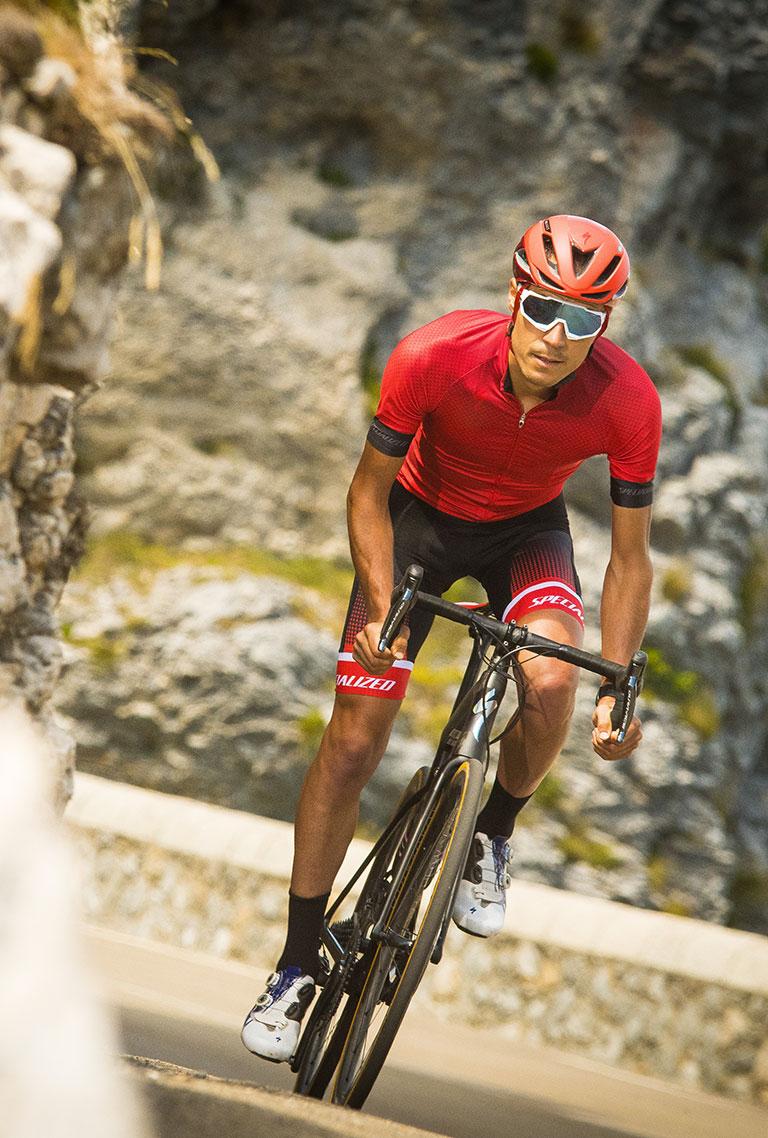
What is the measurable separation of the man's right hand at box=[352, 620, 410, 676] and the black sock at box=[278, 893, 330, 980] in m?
0.83

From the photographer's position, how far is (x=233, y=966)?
24.7 ft

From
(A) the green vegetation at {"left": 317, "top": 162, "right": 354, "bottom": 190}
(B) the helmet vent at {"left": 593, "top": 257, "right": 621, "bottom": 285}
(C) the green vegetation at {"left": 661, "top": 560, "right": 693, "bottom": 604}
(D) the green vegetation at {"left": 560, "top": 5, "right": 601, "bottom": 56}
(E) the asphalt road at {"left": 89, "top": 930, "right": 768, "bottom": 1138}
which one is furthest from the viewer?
(A) the green vegetation at {"left": 317, "top": 162, "right": 354, "bottom": 190}

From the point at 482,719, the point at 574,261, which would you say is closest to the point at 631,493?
the point at 574,261

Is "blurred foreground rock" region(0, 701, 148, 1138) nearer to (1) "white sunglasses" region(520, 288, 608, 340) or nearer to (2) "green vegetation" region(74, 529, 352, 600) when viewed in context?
(1) "white sunglasses" region(520, 288, 608, 340)

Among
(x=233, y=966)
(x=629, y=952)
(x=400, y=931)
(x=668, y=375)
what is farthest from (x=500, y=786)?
(x=668, y=375)

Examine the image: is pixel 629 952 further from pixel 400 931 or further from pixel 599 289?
pixel 599 289

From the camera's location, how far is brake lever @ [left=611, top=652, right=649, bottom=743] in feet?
12.0

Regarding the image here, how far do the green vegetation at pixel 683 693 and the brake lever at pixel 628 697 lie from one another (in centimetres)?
1021

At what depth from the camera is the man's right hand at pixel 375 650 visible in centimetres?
375

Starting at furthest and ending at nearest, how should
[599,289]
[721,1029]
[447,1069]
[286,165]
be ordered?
[286,165] < [721,1029] < [447,1069] < [599,289]

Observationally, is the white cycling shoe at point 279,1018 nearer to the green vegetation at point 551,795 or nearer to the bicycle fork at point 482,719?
the bicycle fork at point 482,719

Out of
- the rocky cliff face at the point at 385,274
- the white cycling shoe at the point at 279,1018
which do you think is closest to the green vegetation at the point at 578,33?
the rocky cliff face at the point at 385,274

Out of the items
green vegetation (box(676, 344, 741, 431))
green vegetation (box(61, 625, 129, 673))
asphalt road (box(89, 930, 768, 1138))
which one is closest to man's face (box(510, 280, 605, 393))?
asphalt road (box(89, 930, 768, 1138))

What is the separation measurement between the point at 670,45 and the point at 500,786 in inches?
501
